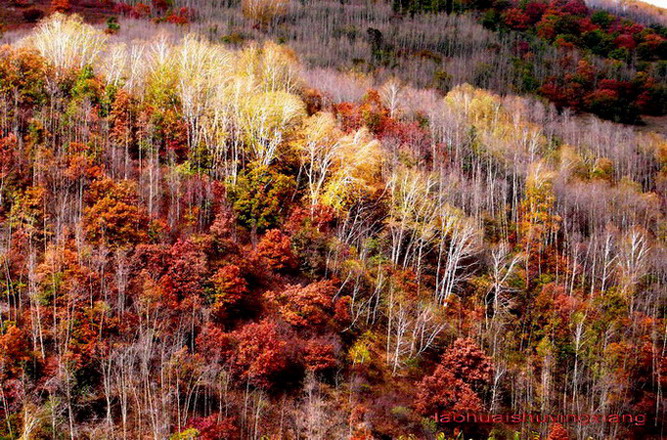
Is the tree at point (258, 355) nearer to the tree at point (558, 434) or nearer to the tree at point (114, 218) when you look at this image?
the tree at point (114, 218)

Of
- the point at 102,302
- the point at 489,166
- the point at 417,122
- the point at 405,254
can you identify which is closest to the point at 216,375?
the point at 102,302

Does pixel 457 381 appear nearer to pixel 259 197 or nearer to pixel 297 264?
pixel 297 264

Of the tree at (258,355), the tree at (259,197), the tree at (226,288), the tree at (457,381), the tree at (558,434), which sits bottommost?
the tree at (558,434)

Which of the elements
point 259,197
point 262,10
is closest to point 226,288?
point 259,197

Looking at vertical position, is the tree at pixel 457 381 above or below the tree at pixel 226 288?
below

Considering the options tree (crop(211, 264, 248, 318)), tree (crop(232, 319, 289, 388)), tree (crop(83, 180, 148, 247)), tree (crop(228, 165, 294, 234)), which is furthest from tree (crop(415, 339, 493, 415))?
tree (crop(83, 180, 148, 247))

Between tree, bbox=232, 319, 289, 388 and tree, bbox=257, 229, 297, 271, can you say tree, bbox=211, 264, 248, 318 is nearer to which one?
tree, bbox=232, 319, 289, 388

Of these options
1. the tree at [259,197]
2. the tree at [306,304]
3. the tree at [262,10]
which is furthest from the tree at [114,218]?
the tree at [262,10]

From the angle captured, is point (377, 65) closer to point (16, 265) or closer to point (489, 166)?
point (489, 166)
